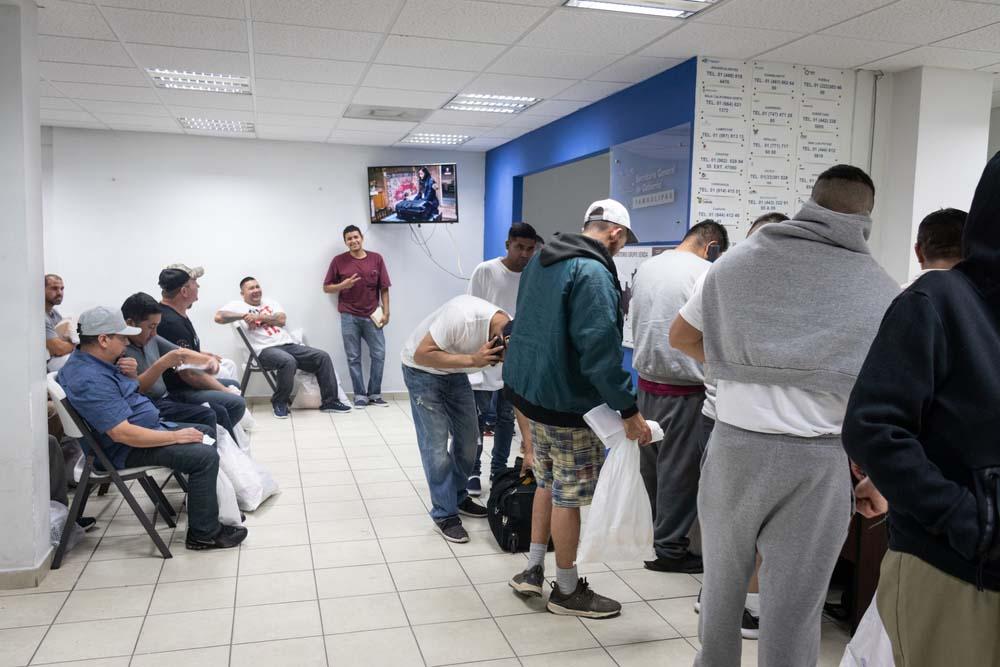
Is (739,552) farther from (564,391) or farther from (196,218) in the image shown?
(196,218)

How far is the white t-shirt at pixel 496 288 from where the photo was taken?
4.60 m

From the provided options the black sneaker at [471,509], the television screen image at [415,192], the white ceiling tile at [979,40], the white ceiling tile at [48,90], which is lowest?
the black sneaker at [471,509]

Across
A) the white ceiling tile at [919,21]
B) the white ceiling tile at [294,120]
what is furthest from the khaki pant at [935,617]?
the white ceiling tile at [294,120]

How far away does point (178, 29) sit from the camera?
3.89 metres

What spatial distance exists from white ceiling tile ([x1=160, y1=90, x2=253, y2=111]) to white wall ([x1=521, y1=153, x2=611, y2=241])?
373cm

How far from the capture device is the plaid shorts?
295 centimetres

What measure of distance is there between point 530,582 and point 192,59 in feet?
11.6

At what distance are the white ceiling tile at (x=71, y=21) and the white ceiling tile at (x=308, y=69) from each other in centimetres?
83

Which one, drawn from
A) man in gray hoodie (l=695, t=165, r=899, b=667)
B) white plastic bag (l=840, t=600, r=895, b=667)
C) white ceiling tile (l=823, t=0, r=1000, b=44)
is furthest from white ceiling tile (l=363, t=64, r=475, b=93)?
white plastic bag (l=840, t=600, r=895, b=667)

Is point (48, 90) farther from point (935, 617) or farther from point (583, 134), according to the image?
point (935, 617)

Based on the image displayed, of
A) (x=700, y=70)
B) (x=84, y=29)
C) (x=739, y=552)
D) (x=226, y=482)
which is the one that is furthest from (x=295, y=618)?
(x=700, y=70)

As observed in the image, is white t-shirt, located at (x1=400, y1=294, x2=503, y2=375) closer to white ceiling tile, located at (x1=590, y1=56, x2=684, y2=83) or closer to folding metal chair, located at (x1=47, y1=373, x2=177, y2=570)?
folding metal chair, located at (x1=47, y1=373, x2=177, y2=570)

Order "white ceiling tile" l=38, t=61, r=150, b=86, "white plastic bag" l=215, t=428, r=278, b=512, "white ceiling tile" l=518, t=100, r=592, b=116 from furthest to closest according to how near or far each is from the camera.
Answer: "white ceiling tile" l=518, t=100, r=592, b=116 < "white ceiling tile" l=38, t=61, r=150, b=86 < "white plastic bag" l=215, t=428, r=278, b=512

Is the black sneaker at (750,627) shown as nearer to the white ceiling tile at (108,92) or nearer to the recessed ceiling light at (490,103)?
the recessed ceiling light at (490,103)
